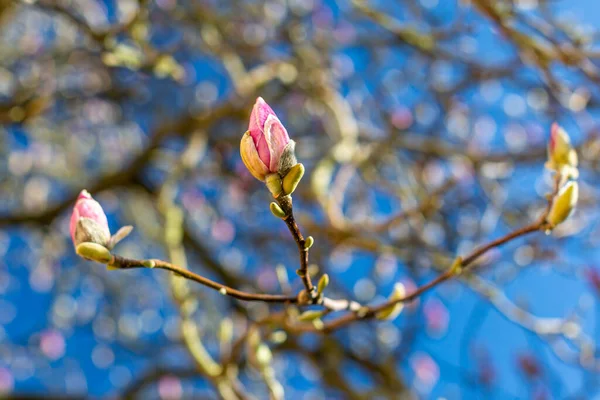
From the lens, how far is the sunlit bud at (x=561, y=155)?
67 cm

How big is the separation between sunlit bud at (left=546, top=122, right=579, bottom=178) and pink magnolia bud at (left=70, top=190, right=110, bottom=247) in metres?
0.54

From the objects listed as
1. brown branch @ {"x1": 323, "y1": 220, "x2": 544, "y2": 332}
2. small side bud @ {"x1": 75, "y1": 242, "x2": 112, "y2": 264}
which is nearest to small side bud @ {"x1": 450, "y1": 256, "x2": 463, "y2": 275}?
brown branch @ {"x1": 323, "y1": 220, "x2": 544, "y2": 332}

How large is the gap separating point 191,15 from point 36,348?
7.65ft

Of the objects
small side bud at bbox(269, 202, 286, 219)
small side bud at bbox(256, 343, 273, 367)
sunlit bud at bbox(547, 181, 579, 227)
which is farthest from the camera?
small side bud at bbox(256, 343, 273, 367)

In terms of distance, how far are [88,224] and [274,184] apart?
0.66ft

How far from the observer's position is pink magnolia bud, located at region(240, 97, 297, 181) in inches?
20.0

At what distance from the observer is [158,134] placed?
2125 millimetres

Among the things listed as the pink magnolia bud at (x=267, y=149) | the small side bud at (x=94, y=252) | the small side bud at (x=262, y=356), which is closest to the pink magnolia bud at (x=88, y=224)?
the small side bud at (x=94, y=252)

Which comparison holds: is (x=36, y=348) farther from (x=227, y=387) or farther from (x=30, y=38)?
(x=227, y=387)

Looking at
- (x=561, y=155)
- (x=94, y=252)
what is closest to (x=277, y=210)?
(x=94, y=252)

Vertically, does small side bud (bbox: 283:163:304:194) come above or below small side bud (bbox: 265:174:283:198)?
above

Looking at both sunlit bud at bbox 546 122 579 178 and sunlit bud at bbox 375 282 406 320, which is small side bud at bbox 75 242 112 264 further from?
sunlit bud at bbox 546 122 579 178

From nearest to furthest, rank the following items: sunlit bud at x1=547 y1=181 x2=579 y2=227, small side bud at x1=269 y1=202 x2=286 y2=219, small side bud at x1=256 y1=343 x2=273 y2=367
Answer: small side bud at x1=269 y1=202 x2=286 y2=219 → sunlit bud at x1=547 y1=181 x2=579 y2=227 → small side bud at x1=256 y1=343 x2=273 y2=367

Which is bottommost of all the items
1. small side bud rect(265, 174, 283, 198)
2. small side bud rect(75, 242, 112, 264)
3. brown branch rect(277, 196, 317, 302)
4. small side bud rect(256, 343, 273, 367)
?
small side bud rect(256, 343, 273, 367)
